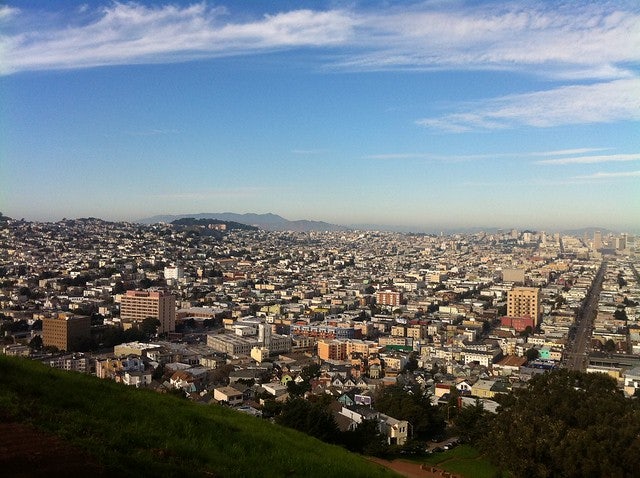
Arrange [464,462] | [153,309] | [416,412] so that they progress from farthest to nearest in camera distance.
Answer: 1. [153,309]
2. [416,412]
3. [464,462]

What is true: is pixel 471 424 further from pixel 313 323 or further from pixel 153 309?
pixel 153 309

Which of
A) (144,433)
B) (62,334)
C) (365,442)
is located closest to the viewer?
(144,433)

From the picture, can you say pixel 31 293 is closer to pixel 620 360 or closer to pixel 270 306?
pixel 270 306

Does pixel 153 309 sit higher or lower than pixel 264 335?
higher

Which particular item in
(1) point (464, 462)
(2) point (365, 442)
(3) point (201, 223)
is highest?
(3) point (201, 223)

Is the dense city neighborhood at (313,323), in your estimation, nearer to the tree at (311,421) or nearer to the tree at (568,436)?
the tree at (311,421)

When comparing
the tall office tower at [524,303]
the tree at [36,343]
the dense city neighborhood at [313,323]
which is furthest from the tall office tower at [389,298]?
the tree at [36,343]

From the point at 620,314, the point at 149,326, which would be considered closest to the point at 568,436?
the point at 149,326
